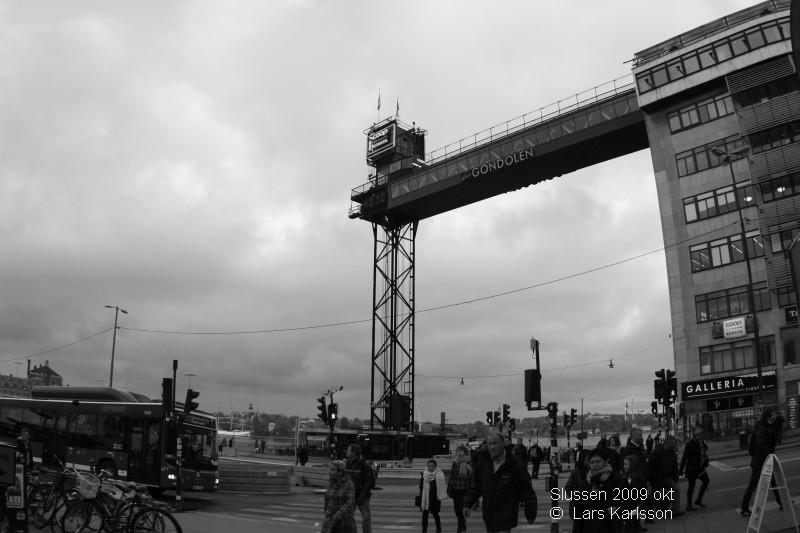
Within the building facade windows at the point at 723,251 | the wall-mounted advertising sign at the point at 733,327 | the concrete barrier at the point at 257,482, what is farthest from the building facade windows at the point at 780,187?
the concrete barrier at the point at 257,482

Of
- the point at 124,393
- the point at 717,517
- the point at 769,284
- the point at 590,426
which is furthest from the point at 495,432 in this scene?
the point at 590,426

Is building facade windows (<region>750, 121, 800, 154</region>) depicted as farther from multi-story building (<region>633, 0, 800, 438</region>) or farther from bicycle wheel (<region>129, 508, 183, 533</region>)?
bicycle wheel (<region>129, 508, 183, 533</region>)

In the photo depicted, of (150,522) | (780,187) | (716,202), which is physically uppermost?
(780,187)

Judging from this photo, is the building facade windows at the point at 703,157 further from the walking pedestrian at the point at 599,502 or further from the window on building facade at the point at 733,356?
the walking pedestrian at the point at 599,502

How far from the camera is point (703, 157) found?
160 feet

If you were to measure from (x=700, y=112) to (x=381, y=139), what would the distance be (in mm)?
30031

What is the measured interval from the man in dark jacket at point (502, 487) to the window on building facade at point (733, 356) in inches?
1667

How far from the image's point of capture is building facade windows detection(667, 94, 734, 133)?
48188mm

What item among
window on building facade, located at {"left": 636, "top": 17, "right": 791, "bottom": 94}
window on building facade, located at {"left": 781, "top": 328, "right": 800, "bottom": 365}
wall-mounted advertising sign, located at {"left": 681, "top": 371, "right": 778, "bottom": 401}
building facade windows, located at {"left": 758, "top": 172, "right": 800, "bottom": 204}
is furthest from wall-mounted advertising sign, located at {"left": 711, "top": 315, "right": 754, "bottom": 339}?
window on building facade, located at {"left": 636, "top": 17, "right": 791, "bottom": 94}

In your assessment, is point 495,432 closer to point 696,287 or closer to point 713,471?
point 713,471

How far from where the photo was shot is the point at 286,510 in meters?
21.3

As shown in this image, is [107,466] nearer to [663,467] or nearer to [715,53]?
[663,467]

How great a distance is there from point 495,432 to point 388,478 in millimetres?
36734

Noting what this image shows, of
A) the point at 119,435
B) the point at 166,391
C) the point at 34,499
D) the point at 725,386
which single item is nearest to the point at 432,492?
the point at 34,499
